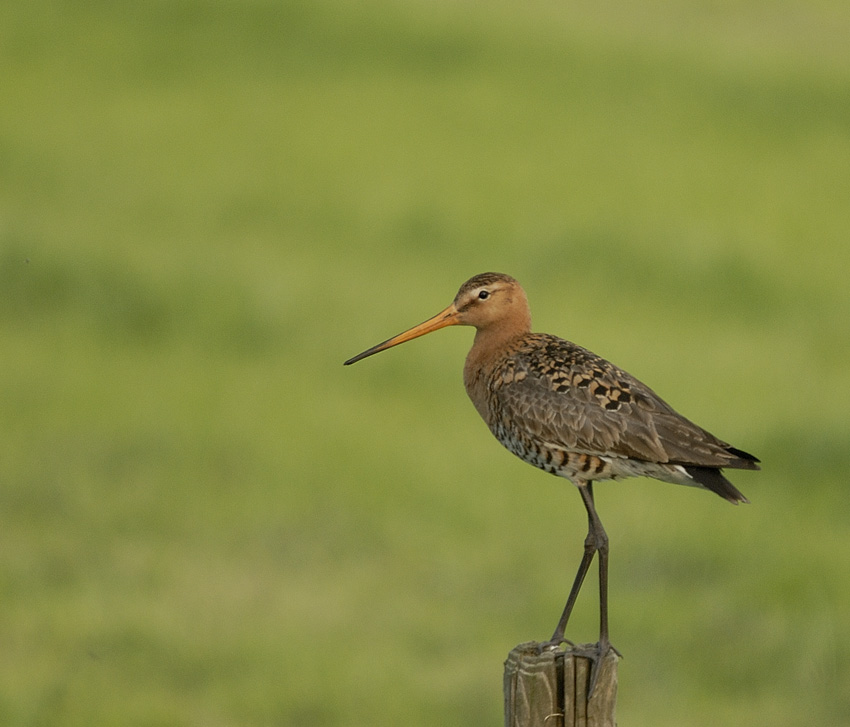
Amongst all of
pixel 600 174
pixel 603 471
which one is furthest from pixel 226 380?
pixel 603 471

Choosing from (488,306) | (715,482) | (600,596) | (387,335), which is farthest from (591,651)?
(387,335)

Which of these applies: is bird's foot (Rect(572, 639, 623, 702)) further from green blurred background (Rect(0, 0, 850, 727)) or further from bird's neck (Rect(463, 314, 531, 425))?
green blurred background (Rect(0, 0, 850, 727))

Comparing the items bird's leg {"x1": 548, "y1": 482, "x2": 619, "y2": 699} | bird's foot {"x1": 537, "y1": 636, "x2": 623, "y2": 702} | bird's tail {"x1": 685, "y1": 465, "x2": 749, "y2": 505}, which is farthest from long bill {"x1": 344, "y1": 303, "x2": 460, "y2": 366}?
bird's foot {"x1": 537, "y1": 636, "x2": 623, "y2": 702}

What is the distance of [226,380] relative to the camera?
21.1 meters

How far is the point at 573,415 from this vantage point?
7.71 m

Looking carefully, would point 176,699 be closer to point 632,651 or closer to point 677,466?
point 632,651

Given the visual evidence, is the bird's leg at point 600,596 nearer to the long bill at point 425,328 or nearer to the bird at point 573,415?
the bird at point 573,415

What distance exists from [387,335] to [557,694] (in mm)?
15472

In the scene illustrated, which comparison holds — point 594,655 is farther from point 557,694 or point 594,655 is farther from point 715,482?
point 715,482

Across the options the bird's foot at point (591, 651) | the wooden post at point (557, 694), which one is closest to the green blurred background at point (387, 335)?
the bird's foot at point (591, 651)

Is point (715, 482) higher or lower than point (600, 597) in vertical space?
higher

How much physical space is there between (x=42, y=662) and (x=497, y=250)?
13842 mm

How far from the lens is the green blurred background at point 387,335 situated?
14.0 meters

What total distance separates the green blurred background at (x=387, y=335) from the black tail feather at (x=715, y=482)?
620 centimetres
